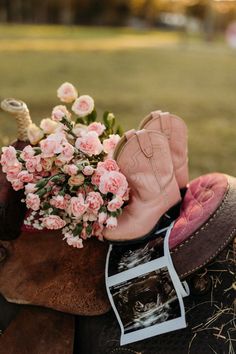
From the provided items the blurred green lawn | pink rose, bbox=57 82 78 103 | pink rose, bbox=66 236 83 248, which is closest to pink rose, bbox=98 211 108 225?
pink rose, bbox=66 236 83 248

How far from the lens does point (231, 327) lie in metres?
1.67

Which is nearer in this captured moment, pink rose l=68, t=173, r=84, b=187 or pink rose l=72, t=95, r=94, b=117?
pink rose l=68, t=173, r=84, b=187

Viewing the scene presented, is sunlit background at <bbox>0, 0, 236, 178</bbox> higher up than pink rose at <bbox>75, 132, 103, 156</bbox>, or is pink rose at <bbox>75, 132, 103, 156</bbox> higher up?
pink rose at <bbox>75, 132, 103, 156</bbox>

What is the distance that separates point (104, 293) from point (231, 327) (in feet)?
1.32

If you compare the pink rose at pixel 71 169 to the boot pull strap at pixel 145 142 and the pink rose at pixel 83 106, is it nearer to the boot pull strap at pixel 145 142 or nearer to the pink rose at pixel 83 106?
the boot pull strap at pixel 145 142

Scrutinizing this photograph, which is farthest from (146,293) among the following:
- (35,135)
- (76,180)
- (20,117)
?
(20,117)

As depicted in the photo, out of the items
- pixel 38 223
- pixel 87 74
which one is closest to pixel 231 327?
pixel 38 223

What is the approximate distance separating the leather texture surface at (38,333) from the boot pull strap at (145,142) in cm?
57

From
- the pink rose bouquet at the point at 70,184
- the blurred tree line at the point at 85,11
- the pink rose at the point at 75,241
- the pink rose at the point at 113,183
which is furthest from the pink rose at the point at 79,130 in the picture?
the blurred tree line at the point at 85,11

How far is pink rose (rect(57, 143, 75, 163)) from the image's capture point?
1748mm

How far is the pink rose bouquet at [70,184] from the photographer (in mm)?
1712

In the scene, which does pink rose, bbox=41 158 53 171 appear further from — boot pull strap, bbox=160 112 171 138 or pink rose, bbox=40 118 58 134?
boot pull strap, bbox=160 112 171 138

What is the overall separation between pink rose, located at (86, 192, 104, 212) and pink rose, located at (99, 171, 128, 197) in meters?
0.02

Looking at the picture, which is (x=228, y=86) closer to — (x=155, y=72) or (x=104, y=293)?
(x=155, y=72)
